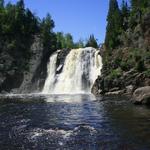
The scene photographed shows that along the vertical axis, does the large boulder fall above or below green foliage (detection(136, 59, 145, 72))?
below

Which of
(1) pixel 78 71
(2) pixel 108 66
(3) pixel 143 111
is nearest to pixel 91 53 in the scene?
(1) pixel 78 71

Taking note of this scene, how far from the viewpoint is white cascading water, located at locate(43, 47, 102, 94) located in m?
93.5

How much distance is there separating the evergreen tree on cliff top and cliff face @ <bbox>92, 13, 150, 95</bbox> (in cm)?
492

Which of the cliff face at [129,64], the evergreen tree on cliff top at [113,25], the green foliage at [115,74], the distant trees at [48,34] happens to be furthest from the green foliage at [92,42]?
the green foliage at [115,74]

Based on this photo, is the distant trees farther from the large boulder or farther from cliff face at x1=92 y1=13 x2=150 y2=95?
the large boulder

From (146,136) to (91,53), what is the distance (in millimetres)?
72444

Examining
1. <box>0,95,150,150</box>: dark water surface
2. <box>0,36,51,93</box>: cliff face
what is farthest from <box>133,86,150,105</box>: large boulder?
<box>0,36,51,93</box>: cliff face

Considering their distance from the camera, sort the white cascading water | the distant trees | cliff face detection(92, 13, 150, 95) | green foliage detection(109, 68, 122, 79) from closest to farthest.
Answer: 1. cliff face detection(92, 13, 150, 95)
2. green foliage detection(109, 68, 122, 79)
3. the white cascading water
4. the distant trees

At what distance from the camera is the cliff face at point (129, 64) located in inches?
2896

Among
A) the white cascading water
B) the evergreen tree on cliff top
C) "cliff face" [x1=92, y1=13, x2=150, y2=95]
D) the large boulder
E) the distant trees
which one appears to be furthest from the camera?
the distant trees

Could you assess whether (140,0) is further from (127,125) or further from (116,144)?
(116,144)

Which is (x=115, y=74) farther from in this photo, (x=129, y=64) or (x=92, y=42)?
(x=92, y=42)

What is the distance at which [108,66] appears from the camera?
87000mm

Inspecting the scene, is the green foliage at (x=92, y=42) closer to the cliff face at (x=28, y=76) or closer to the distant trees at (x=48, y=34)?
the distant trees at (x=48, y=34)
